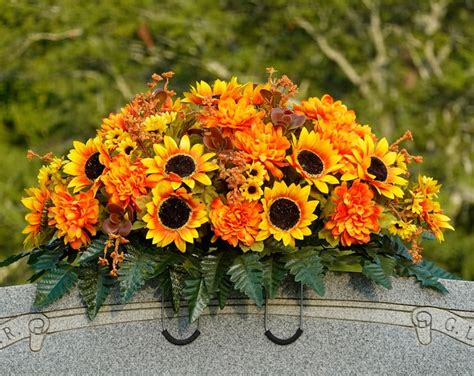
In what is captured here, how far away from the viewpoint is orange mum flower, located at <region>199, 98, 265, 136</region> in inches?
Answer: 104

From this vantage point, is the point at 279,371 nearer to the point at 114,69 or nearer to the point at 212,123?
the point at 212,123

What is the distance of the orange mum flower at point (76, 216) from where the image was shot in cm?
263

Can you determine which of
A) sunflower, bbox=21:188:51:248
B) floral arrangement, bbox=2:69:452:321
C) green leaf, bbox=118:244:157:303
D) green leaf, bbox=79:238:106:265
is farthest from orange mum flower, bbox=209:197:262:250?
sunflower, bbox=21:188:51:248

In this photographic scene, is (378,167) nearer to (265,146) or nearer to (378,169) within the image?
(378,169)

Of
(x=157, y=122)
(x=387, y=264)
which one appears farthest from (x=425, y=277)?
(x=157, y=122)

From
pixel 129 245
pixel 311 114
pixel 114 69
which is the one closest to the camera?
pixel 129 245

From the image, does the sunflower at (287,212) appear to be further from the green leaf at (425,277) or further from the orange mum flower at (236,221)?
the green leaf at (425,277)

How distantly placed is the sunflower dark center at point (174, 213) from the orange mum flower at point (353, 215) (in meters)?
0.42

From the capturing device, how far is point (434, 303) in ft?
8.83

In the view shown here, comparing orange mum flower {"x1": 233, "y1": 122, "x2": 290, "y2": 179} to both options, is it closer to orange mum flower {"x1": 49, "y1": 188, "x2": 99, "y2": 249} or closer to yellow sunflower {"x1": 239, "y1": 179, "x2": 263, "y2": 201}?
yellow sunflower {"x1": 239, "y1": 179, "x2": 263, "y2": 201}

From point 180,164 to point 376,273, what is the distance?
67cm

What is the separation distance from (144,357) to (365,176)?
88cm

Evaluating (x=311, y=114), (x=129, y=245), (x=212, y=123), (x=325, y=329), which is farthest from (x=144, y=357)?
(x=311, y=114)

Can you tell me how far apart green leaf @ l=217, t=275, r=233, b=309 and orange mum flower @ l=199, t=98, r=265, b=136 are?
448 millimetres
